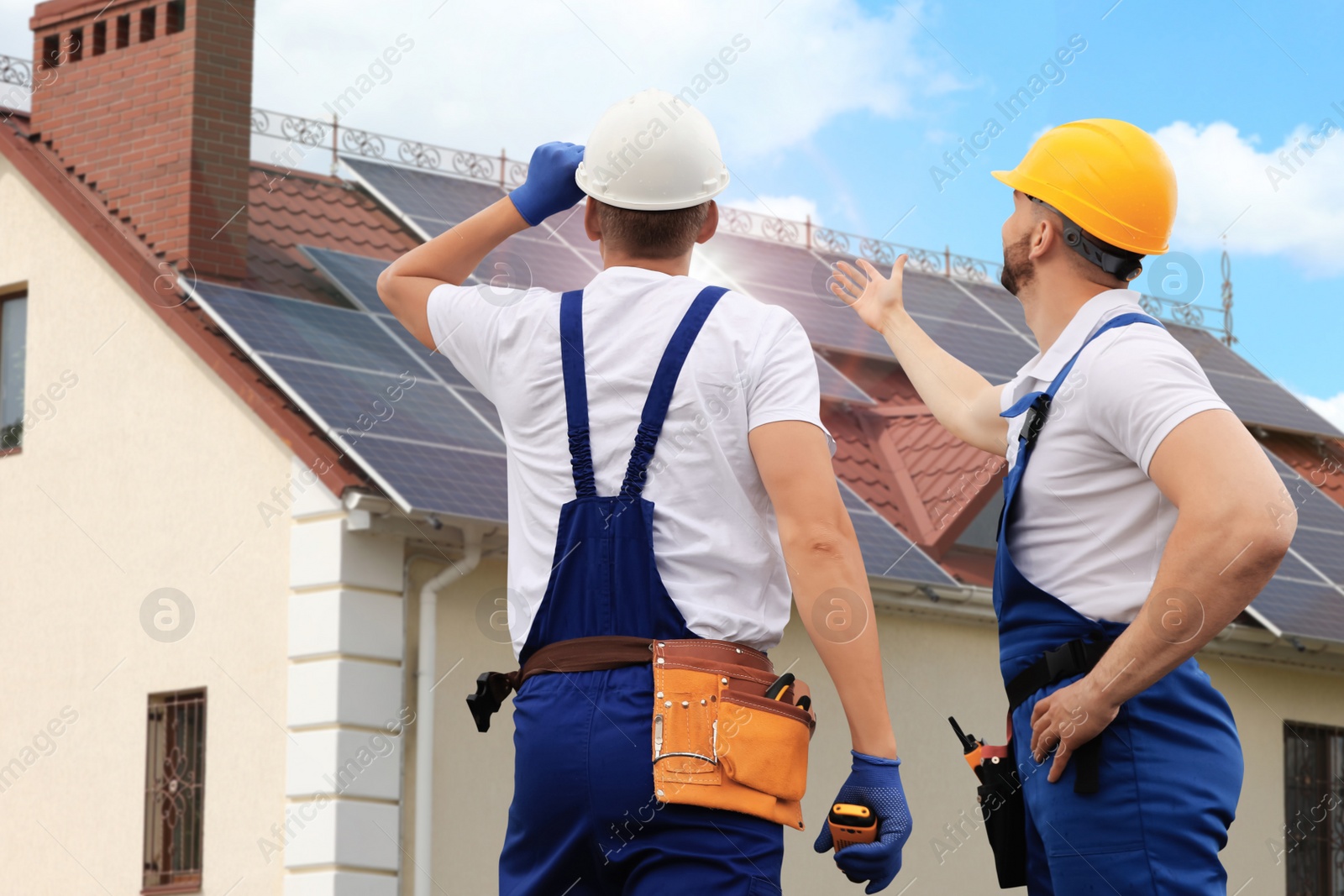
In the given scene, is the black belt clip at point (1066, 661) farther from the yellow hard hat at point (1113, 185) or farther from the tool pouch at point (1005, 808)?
the yellow hard hat at point (1113, 185)

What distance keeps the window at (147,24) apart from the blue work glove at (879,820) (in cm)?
1249

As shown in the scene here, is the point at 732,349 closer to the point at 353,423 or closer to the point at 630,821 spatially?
the point at 630,821

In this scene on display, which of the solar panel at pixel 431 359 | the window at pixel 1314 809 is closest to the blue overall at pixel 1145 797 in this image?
the solar panel at pixel 431 359

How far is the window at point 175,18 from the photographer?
14.0 m

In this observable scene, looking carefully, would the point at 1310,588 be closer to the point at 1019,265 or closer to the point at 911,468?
the point at 911,468

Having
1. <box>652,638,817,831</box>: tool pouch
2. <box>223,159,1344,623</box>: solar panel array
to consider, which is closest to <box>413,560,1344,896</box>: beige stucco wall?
<box>223,159,1344,623</box>: solar panel array

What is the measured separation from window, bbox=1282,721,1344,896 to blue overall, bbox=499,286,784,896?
1371 cm

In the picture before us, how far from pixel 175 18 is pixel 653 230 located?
37.9ft

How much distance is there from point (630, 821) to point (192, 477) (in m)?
9.64

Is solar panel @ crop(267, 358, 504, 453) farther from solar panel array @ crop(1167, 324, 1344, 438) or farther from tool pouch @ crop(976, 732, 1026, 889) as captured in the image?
solar panel array @ crop(1167, 324, 1344, 438)

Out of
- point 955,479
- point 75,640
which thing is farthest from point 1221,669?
point 75,640

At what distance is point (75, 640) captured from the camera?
12.6 metres

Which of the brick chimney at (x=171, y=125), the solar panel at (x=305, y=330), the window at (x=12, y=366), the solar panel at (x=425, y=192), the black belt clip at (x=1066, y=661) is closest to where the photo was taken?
the black belt clip at (x=1066, y=661)

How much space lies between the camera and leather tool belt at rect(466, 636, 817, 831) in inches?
125
